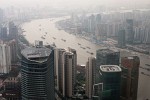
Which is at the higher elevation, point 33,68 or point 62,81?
point 33,68

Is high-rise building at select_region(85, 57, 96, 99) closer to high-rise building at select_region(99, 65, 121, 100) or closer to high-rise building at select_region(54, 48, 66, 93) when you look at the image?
high-rise building at select_region(54, 48, 66, 93)

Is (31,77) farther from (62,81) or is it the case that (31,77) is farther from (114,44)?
(114,44)

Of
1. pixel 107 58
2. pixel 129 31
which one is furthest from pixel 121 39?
pixel 107 58

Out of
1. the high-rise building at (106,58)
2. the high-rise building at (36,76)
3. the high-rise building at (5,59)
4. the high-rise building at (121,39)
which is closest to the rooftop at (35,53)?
the high-rise building at (36,76)

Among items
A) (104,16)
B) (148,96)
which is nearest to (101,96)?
(148,96)

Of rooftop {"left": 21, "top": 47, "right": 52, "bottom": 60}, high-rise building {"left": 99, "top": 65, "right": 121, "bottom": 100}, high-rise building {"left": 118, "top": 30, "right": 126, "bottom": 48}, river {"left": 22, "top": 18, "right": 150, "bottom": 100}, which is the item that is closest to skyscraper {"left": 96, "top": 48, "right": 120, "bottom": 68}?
river {"left": 22, "top": 18, "right": 150, "bottom": 100}
